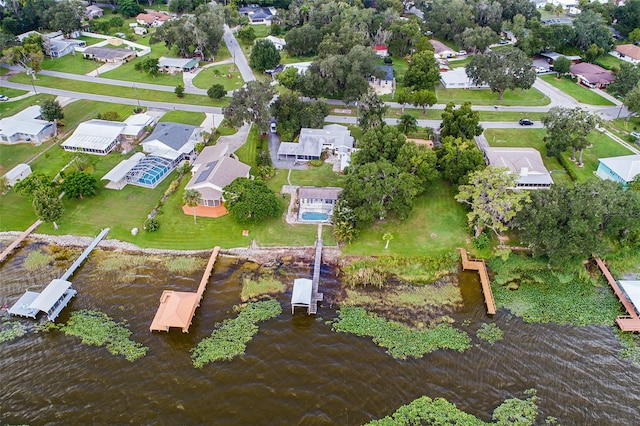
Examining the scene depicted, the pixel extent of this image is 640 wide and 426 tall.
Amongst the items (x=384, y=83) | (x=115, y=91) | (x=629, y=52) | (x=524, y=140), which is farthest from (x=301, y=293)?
(x=629, y=52)

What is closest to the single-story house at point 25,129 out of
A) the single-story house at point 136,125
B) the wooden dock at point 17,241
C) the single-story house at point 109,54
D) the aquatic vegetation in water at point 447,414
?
the single-story house at point 136,125

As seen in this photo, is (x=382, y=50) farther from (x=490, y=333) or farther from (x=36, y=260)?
(x=36, y=260)

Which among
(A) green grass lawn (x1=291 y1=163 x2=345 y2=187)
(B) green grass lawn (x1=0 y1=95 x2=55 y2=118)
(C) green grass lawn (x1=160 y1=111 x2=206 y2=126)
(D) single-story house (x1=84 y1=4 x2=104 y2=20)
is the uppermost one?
(D) single-story house (x1=84 y1=4 x2=104 y2=20)

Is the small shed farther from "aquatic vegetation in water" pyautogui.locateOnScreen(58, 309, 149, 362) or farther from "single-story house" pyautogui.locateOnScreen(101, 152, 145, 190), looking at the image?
"single-story house" pyautogui.locateOnScreen(101, 152, 145, 190)

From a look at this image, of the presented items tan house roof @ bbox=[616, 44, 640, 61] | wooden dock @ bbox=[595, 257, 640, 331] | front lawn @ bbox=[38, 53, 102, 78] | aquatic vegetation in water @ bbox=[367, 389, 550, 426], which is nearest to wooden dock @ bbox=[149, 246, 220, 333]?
aquatic vegetation in water @ bbox=[367, 389, 550, 426]

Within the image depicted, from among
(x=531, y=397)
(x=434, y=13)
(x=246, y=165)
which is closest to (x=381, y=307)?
(x=531, y=397)

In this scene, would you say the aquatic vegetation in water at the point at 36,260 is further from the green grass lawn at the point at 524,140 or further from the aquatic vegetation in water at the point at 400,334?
the green grass lawn at the point at 524,140
